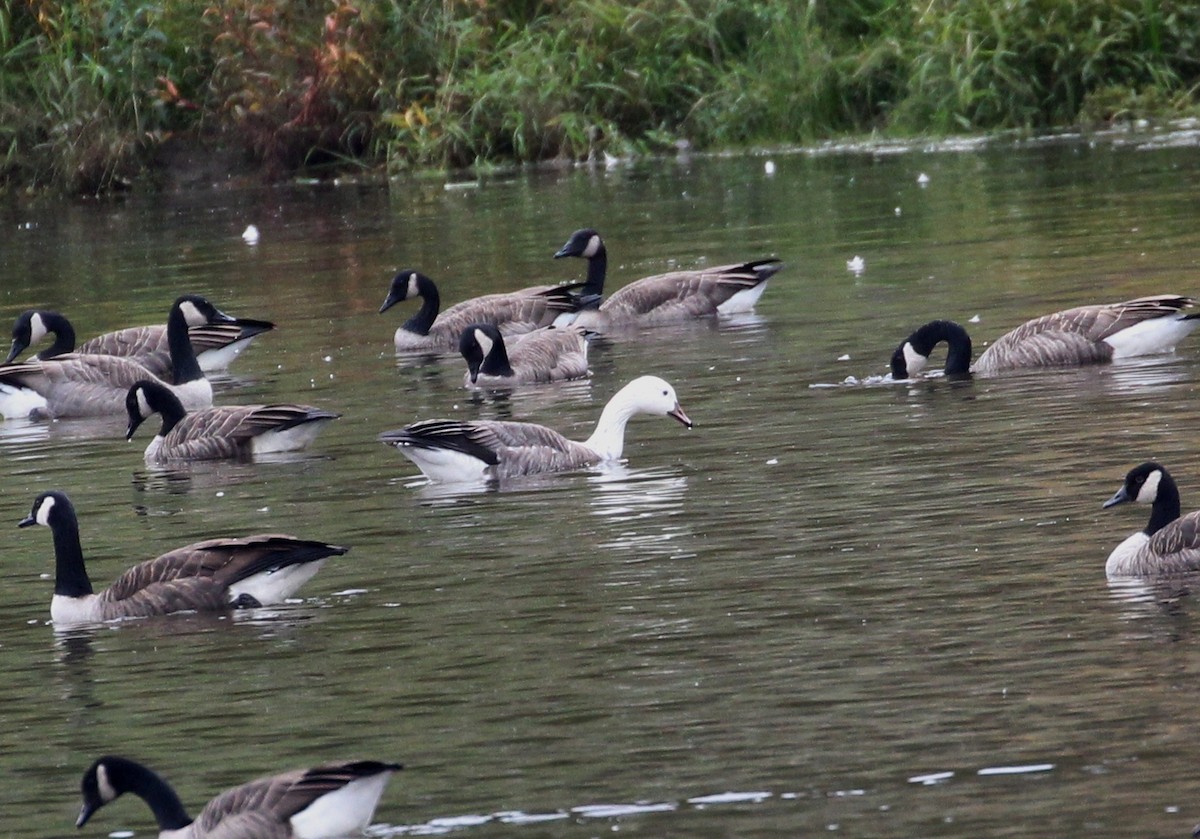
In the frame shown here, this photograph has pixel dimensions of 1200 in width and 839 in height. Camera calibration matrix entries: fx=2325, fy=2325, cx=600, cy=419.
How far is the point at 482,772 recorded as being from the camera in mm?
7812

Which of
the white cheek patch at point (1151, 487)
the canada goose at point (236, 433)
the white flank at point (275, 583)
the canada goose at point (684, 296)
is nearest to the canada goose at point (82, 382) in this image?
the canada goose at point (236, 433)

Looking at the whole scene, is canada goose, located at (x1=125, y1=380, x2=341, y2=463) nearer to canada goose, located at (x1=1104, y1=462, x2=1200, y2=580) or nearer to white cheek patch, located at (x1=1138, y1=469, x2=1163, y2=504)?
white cheek patch, located at (x1=1138, y1=469, x2=1163, y2=504)

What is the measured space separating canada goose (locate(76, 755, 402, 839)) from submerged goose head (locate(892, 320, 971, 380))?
9.43 meters

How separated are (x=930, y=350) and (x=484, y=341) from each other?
3.49 meters

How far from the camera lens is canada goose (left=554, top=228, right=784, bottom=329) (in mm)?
20812

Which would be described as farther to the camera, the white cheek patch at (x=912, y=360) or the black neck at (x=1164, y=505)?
the white cheek patch at (x=912, y=360)

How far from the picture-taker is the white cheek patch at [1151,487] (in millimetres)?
10219

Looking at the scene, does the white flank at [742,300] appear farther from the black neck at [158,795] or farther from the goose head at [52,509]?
the black neck at [158,795]

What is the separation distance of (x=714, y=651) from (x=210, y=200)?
100 feet

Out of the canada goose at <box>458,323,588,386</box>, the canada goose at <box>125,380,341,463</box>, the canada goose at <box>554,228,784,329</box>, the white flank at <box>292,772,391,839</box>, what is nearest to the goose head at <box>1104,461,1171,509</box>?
the white flank at <box>292,772,391,839</box>

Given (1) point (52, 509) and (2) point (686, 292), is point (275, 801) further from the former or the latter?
(2) point (686, 292)

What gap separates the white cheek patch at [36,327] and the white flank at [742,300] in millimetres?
6003

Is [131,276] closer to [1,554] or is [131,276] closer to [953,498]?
[1,554]

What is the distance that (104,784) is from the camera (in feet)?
24.3
